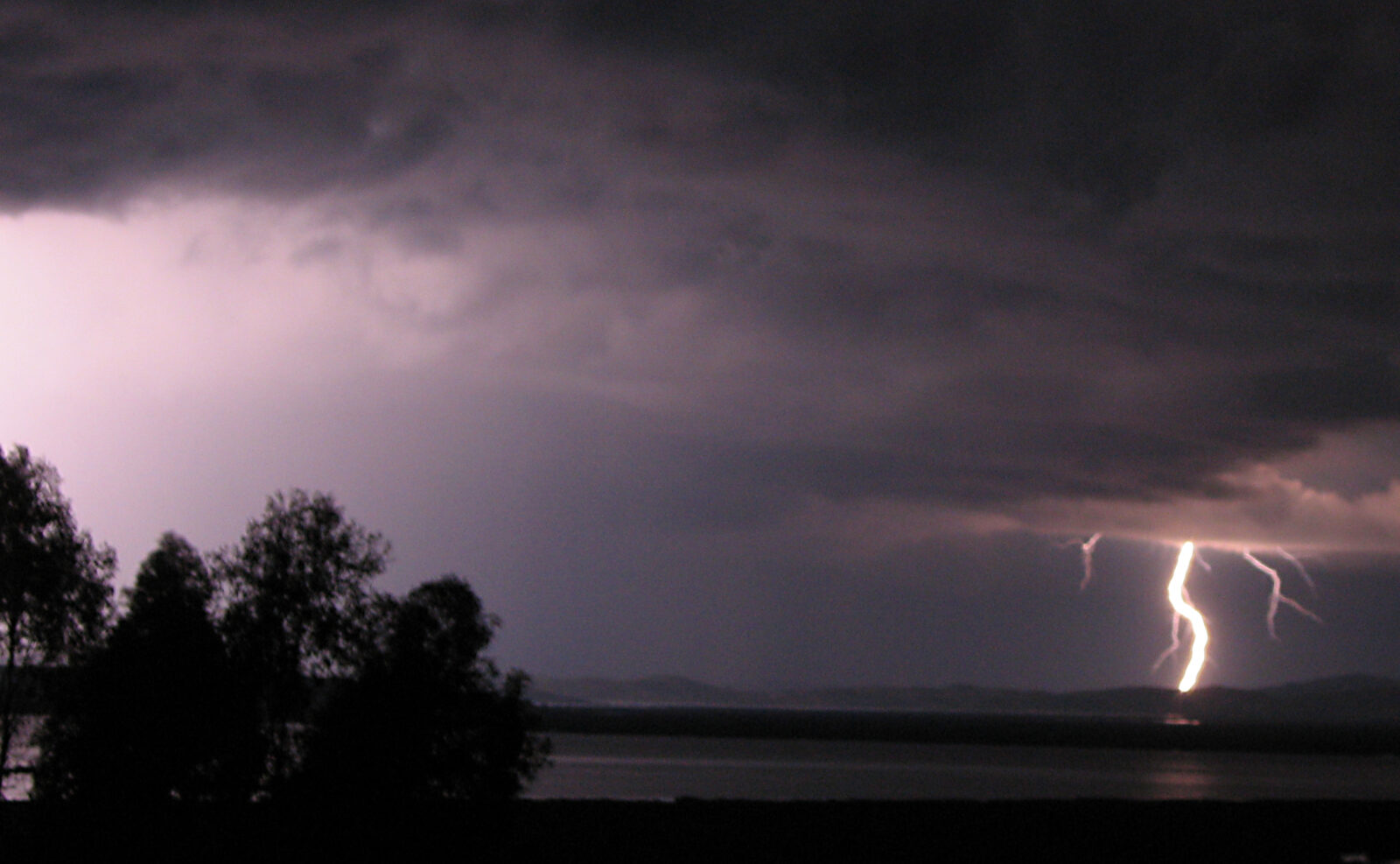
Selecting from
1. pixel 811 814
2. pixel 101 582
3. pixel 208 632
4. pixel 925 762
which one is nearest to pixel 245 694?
pixel 208 632

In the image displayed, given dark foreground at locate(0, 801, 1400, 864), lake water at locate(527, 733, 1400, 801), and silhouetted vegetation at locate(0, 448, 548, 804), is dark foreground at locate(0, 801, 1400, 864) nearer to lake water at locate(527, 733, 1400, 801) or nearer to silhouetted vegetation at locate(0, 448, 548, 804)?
silhouetted vegetation at locate(0, 448, 548, 804)

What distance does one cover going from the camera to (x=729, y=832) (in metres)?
52.6

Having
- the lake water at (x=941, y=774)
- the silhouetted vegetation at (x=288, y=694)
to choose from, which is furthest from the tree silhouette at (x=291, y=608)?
the lake water at (x=941, y=774)

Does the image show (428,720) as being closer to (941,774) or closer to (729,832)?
(729,832)

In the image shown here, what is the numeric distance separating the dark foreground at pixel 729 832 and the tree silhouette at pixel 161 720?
76cm

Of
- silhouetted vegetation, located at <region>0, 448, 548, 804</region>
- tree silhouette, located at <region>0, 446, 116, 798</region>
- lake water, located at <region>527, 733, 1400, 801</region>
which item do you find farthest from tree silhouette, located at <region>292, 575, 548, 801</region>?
lake water, located at <region>527, 733, 1400, 801</region>

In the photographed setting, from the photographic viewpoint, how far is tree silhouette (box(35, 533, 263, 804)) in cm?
3241

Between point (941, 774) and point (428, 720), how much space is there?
3769 inches

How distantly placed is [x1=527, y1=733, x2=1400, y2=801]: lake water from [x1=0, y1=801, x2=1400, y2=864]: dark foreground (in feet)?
55.2

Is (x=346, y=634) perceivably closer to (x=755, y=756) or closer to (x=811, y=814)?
(x=811, y=814)

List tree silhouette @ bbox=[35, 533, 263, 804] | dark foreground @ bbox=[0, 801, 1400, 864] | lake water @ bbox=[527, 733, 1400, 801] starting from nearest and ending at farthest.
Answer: dark foreground @ bbox=[0, 801, 1400, 864] < tree silhouette @ bbox=[35, 533, 263, 804] < lake water @ bbox=[527, 733, 1400, 801]


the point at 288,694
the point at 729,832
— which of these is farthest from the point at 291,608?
the point at 729,832

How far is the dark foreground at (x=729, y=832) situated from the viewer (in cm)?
3155

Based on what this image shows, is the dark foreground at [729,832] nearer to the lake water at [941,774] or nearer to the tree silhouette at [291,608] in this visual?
the tree silhouette at [291,608]
